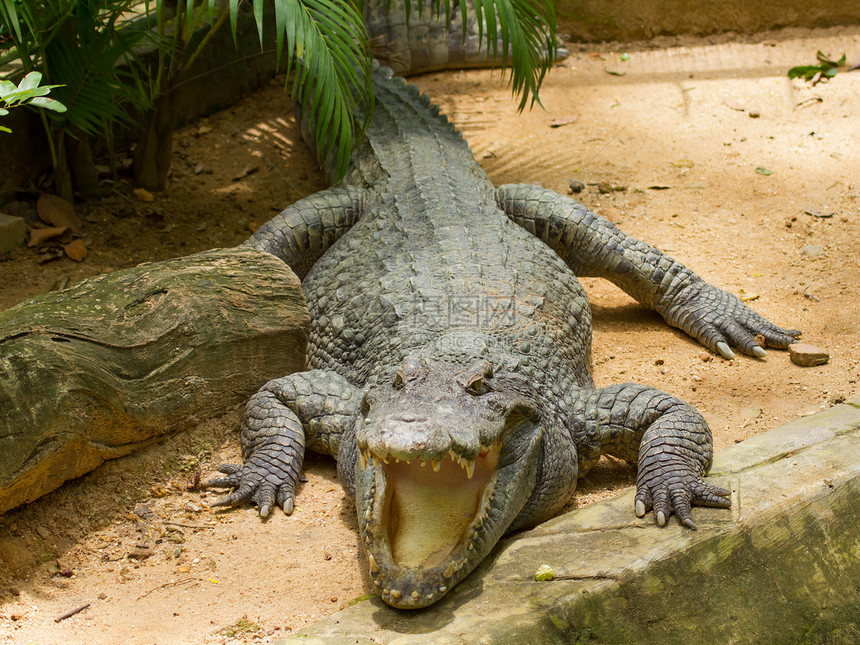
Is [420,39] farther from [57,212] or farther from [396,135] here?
[57,212]

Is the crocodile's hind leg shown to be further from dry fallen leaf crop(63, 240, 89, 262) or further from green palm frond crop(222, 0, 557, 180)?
dry fallen leaf crop(63, 240, 89, 262)

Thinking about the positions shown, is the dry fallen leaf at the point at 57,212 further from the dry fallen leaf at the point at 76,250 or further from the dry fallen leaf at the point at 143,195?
the dry fallen leaf at the point at 143,195

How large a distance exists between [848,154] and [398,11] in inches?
157

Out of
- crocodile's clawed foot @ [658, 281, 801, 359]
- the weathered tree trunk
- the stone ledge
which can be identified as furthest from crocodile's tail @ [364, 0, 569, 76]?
the stone ledge

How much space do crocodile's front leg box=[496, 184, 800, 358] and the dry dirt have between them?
0.66 feet

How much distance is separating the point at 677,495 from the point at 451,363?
96 centimetres

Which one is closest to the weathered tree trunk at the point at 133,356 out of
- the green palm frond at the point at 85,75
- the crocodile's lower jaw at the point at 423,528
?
the crocodile's lower jaw at the point at 423,528

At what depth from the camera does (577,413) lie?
3551mm

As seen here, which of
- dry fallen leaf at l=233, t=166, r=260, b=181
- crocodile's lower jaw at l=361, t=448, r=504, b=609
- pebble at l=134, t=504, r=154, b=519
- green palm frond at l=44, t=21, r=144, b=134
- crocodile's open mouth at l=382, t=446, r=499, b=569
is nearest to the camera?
crocodile's lower jaw at l=361, t=448, r=504, b=609

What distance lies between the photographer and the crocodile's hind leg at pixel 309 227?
15.9ft

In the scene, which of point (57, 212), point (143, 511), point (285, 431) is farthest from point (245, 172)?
point (143, 511)

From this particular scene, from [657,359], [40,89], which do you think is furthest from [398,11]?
[40,89]

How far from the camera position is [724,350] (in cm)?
455

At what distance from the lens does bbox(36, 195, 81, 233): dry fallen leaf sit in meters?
5.06
